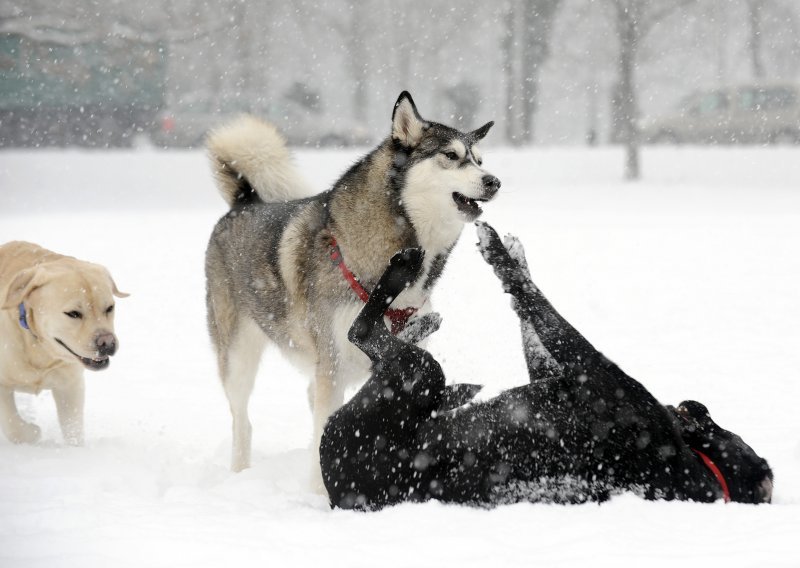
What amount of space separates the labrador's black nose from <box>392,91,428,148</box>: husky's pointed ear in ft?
5.62

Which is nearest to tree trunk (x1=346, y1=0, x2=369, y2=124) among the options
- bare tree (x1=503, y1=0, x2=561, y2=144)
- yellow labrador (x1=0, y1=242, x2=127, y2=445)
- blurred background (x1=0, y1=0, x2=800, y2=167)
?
blurred background (x1=0, y1=0, x2=800, y2=167)

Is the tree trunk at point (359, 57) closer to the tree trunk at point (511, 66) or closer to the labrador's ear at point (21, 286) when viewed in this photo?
the tree trunk at point (511, 66)

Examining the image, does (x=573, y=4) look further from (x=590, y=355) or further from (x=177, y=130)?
(x=590, y=355)

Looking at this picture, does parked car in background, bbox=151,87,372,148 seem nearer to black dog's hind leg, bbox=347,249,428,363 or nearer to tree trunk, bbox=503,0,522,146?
tree trunk, bbox=503,0,522,146

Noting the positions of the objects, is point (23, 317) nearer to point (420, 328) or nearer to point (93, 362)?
point (93, 362)

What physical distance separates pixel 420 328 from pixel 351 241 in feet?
1.59

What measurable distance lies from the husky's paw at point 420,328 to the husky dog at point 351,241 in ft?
0.23

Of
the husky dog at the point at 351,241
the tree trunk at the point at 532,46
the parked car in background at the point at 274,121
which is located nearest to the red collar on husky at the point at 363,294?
the husky dog at the point at 351,241

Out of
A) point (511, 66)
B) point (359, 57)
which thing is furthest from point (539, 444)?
point (359, 57)

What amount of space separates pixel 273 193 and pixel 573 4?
20048 millimetres

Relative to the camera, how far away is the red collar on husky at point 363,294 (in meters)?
3.40

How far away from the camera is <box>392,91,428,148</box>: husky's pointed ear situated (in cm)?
337

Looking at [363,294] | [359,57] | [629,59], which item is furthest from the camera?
[359,57]

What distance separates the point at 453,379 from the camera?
484 cm
